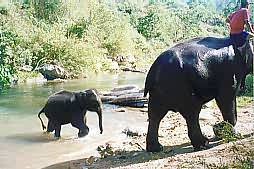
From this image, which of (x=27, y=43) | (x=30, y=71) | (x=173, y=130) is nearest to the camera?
(x=173, y=130)

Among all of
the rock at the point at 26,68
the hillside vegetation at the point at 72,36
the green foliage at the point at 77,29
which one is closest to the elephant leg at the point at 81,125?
the hillside vegetation at the point at 72,36

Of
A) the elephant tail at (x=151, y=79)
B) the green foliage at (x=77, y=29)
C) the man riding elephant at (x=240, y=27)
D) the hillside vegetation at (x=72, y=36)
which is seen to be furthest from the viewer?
the green foliage at (x=77, y=29)

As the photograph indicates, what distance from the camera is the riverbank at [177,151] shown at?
5594 millimetres

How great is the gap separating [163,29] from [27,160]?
5223 centimetres

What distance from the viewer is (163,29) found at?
2381 inches

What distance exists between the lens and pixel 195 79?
753 centimetres

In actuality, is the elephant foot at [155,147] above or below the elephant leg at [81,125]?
above

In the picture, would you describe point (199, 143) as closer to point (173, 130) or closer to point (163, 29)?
point (173, 130)

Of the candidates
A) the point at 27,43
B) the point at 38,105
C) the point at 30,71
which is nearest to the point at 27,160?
the point at 38,105

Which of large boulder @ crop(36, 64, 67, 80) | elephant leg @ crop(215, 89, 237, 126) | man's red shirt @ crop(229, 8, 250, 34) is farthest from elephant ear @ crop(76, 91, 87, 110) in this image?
large boulder @ crop(36, 64, 67, 80)

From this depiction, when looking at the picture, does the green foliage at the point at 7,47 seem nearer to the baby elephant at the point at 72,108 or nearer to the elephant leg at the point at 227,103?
the baby elephant at the point at 72,108

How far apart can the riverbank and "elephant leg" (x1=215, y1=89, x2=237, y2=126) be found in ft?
1.32

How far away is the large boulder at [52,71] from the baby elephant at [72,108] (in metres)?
14.6

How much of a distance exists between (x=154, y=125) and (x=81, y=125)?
350cm
